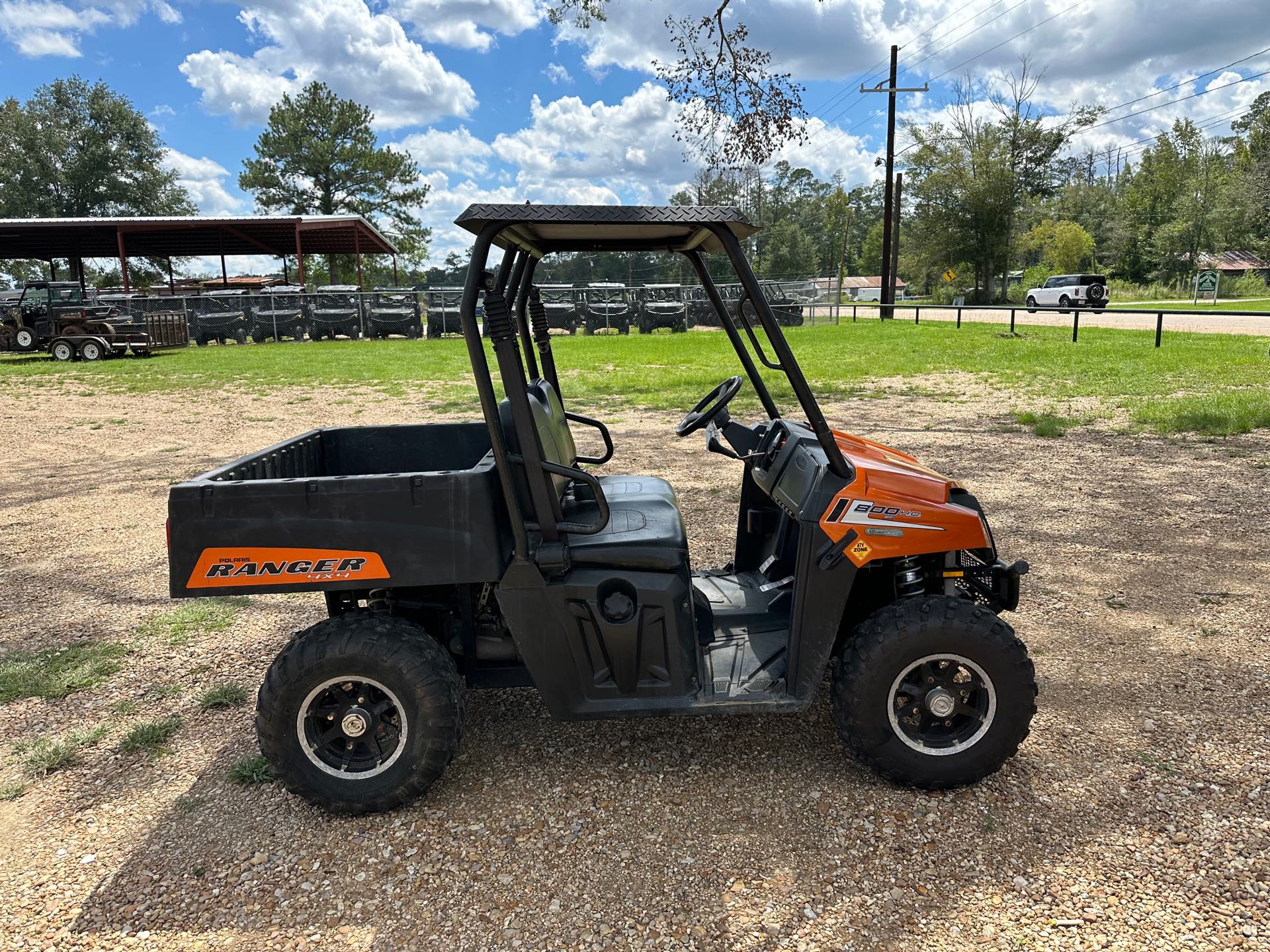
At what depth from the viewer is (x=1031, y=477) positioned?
709 centimetres

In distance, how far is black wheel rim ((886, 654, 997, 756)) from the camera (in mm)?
2736

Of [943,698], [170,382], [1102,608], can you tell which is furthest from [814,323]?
[943,698]

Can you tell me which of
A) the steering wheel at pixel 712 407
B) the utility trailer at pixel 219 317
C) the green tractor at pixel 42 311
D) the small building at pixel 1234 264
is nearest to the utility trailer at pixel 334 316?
the utility trailer at pixel 219 317

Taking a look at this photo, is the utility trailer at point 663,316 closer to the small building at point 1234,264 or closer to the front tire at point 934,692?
the front tire at point 934,692

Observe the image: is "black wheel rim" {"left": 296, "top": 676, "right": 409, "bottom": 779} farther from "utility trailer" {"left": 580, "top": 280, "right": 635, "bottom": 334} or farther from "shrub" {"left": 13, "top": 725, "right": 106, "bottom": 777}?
"utility trailer" {"left": 580, "top": 280, "right": 635, "bottom": 334}

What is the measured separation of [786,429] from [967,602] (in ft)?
3.17

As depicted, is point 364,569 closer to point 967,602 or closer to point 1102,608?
point 967,602

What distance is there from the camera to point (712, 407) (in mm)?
3480

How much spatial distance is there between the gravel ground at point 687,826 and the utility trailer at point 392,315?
80.7 ft

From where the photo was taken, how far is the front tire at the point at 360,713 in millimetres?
2688

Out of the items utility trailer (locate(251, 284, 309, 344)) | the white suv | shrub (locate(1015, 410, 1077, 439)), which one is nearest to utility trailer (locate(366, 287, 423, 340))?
utility trailer (locate(251, 284, 309, 344))

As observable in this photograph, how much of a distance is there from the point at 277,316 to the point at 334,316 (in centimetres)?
170

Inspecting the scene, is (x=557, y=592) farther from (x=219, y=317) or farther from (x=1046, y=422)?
(x=219, y=317)

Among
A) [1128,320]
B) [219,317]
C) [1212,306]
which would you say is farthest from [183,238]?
[1212,306]
